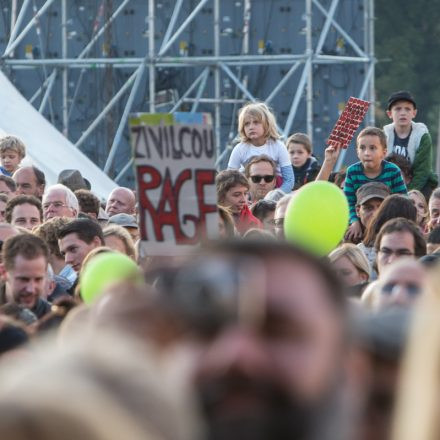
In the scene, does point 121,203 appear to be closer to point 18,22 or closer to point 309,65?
point 309,65

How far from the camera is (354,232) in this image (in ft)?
37.6

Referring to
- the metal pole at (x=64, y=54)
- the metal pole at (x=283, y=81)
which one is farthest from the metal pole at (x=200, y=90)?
Result: the metal pole at (x=64, y=54)

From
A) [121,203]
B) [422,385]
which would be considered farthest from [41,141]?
[422,385]

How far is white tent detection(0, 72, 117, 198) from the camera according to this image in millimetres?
18916

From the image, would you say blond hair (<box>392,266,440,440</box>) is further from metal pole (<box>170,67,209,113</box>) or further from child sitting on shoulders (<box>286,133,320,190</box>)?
metal pole (<box>170,67,209,113</box>)

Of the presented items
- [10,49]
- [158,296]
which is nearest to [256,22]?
[10,49]

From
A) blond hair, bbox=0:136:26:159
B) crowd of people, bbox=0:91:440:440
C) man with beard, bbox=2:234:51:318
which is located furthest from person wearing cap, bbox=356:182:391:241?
crowd of people, bbox=0:91:440:440

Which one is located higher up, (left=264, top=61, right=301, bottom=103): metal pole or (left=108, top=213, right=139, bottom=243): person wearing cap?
(left=108, top=213, right=139, bottom=243): person wearing cap

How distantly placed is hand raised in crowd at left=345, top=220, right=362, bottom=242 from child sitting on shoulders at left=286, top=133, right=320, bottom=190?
3119 mm

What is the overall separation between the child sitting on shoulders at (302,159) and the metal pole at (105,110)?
50.7 ft

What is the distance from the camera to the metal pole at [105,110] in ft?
98.9

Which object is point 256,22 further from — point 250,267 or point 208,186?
point 250,267

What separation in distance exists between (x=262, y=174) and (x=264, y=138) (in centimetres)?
45

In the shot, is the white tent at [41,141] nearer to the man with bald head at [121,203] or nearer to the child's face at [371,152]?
the man with bald head at [121,203]
